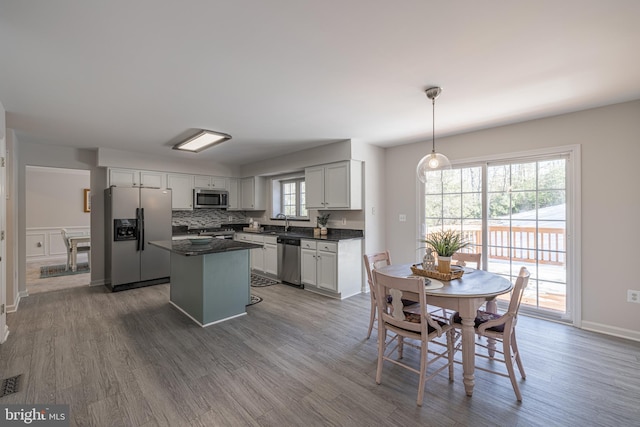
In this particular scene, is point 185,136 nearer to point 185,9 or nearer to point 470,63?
point 185,9

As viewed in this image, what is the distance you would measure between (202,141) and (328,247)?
2509 millimetres

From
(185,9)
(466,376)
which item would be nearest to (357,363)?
(466,376)

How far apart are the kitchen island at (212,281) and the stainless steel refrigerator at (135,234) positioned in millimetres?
1601

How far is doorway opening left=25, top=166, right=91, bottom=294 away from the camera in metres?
7.07

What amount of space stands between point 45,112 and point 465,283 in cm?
458

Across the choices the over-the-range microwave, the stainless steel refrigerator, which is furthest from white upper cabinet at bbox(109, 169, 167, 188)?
the over-the-range microwave

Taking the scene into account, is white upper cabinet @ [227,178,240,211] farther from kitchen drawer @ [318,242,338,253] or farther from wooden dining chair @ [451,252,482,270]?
wooden dining chair @ [451,252,482,270]

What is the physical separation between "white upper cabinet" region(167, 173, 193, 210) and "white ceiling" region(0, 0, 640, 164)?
205 centimetres

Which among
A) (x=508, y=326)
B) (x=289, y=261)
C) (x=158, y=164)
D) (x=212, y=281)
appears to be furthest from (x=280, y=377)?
(x=158, y=164)

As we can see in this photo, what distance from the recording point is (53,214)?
753 cm

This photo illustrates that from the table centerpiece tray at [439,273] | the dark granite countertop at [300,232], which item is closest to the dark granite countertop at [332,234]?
the dark granite countertop at [300,232]

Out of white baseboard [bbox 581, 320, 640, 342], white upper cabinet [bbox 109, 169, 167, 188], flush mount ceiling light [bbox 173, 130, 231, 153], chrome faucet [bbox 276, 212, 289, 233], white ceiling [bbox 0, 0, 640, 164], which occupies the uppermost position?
white ceiling [bbox 0, 0, 640, 164]

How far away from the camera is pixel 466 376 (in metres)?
2.03

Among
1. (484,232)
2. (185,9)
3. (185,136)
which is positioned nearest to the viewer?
(185,9)
